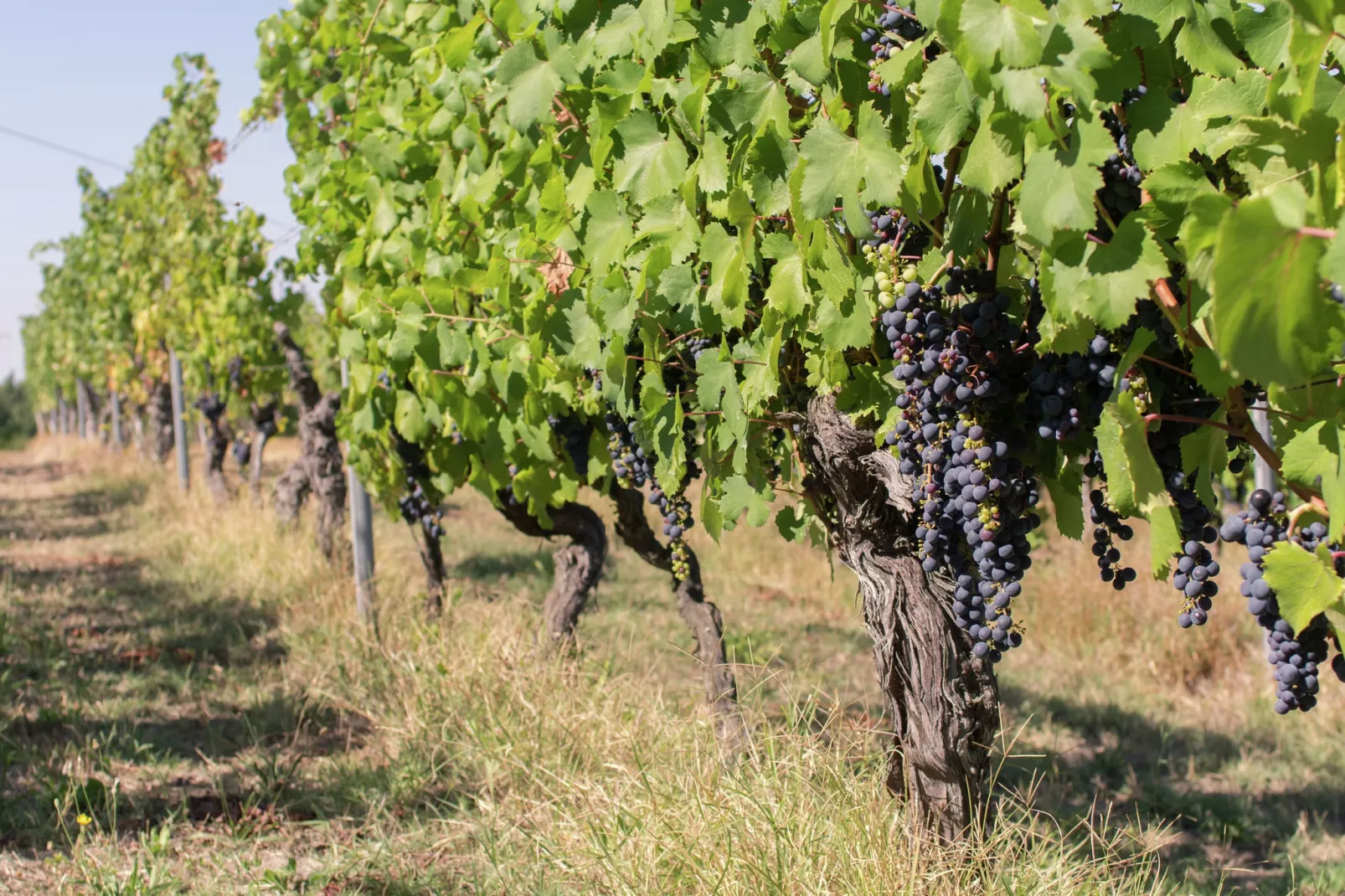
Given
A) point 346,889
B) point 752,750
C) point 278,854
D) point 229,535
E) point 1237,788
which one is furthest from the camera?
point 229,535

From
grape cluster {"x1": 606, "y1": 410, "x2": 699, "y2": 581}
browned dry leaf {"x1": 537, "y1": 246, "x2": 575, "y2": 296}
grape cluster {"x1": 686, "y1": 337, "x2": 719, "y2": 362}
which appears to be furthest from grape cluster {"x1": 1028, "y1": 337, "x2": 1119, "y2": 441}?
browned dry leaf {"x1": 537, "y1": 246, "x2": 575, "y2": 296}

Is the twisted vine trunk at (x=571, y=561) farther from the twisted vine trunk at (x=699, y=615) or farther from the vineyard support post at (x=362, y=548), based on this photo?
the vineyard support post at (x=362, y=548)

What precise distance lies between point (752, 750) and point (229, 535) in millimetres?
6850

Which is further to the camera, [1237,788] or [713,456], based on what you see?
[1237,788]

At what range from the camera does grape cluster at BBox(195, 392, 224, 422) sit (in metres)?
10.8

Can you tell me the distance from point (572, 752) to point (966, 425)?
236cm

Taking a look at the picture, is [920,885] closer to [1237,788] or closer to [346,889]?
[346,889]

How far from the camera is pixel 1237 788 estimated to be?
4785mm

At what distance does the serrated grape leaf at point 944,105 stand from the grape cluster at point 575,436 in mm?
2615

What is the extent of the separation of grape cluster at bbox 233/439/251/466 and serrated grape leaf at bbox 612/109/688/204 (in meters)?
9.63

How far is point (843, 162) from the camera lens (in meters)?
2.09

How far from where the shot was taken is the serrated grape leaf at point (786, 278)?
2.38m

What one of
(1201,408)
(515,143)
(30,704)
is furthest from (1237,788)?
(30,704)

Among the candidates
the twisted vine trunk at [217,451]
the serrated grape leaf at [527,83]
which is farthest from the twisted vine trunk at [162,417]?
the serrated grape leaf at [527,83]
